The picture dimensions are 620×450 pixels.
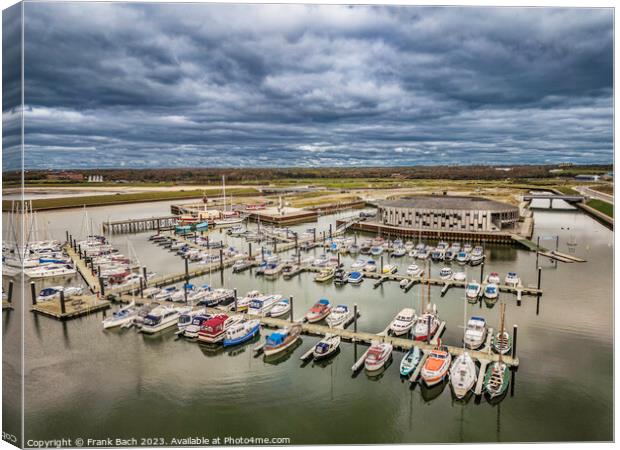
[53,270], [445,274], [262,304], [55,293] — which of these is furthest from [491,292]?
[53,270]

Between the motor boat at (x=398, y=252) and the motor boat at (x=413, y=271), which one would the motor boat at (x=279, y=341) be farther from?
the motor boat at (x=398, y=252)

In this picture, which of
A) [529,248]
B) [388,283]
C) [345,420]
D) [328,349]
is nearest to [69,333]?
[328,349]

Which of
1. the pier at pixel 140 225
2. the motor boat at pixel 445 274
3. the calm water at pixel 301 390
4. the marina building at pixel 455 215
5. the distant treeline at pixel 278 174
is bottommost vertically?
the calm water at pixel 301 390

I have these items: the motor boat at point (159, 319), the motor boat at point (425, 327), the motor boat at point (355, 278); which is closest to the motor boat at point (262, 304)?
the motor boat at point (159, 319)

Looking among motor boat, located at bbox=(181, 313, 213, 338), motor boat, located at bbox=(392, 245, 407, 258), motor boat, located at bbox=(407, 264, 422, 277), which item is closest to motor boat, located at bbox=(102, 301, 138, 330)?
motor boat, located at bbox=(181, 313, 213, 338)

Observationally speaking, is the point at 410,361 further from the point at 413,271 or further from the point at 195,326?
the point at 413,271
